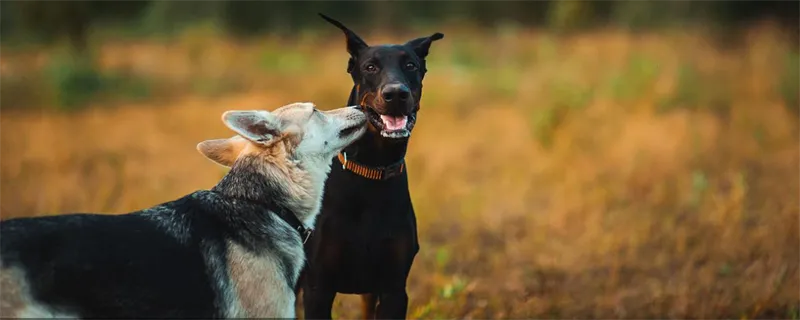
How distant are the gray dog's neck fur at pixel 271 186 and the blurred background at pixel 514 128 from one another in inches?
88.6

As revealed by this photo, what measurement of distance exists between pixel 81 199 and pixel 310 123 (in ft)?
18.6

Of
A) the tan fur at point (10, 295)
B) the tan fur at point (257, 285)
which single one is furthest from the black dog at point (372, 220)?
the tan fur at point (10, 295)

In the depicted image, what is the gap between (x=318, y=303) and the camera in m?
5.32

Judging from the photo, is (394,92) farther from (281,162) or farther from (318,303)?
(318,303)

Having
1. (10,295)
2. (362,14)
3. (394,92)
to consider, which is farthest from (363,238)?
(362,14)

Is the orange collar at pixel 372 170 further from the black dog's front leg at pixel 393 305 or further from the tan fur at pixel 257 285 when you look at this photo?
the tan fur at pixel 257 285

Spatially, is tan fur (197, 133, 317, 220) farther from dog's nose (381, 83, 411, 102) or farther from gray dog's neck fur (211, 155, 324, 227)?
dog's nose (381, 83, 411, 102)

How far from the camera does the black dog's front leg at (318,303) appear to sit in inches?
209

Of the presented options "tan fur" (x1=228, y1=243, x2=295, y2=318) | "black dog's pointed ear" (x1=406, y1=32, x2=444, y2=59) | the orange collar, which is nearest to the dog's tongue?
the orange collar

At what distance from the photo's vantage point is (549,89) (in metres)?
15.8

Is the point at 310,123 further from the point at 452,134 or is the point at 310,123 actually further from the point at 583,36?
the point at 583,36

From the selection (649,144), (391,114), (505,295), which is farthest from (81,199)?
(649,144)

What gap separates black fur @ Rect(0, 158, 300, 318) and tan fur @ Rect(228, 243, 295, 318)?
0.05 m

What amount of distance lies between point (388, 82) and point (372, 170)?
531 millimetres
